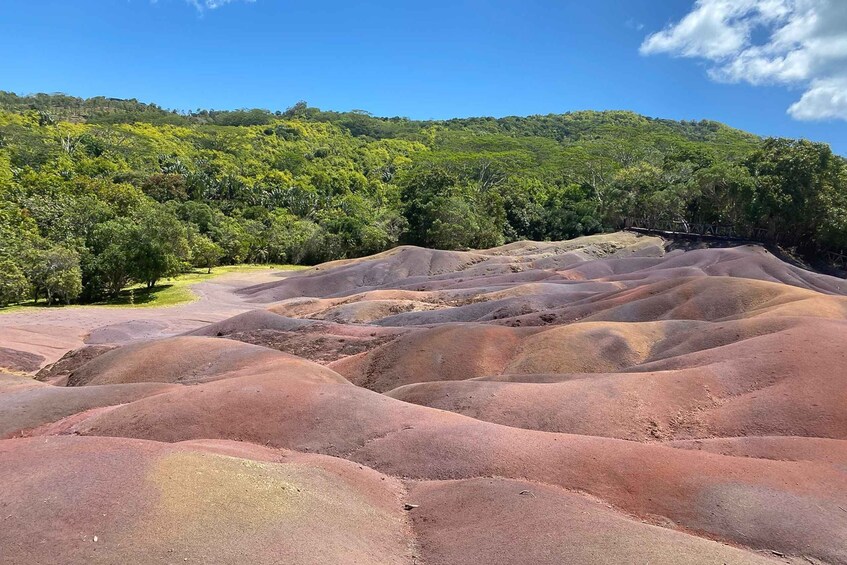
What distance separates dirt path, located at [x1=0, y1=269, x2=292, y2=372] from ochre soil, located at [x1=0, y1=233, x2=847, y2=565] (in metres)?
2.30

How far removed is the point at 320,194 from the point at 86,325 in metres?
72.3

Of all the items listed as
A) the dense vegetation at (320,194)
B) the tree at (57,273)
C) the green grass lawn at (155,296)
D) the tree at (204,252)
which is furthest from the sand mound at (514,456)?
the tree at (204,252)

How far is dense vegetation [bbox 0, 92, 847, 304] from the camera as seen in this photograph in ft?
169

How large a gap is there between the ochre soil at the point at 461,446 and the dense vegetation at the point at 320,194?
2567 cm

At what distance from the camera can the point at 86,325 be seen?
38594 millimetres

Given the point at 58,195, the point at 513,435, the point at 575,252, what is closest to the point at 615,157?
the point at 575,252

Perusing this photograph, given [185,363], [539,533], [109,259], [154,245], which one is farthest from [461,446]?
[109,259]

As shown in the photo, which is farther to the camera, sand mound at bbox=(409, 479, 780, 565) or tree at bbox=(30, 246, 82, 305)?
tree at bbox=(30, 246, 82, 305)

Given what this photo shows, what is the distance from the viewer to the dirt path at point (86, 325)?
29.8 m

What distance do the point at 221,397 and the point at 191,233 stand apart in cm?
5855

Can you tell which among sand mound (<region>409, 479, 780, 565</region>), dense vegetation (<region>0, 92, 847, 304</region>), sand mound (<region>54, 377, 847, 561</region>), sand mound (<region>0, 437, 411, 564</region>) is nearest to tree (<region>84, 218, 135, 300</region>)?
dense vegetation (<region>0, 92, 847, 304</region>)

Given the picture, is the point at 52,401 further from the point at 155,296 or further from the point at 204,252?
the point at 204,252

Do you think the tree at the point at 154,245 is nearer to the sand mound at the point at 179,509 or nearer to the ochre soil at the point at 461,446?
the ochre soil at the point at 461,446

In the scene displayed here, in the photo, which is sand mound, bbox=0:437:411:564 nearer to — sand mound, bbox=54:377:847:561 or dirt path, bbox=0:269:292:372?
sand mound, bbox=54:377:847:561
